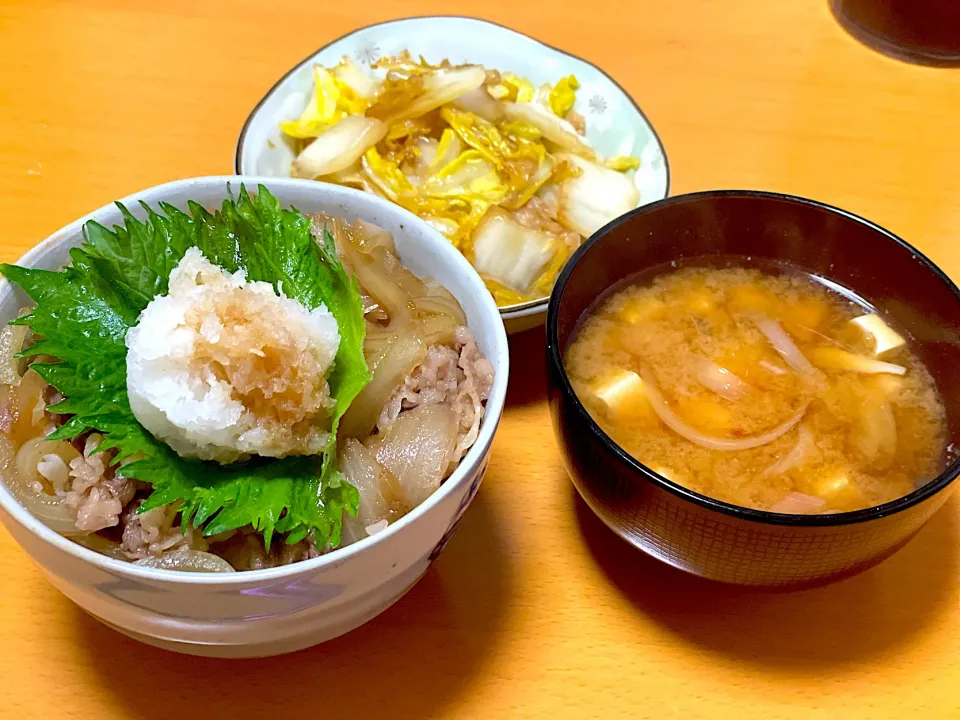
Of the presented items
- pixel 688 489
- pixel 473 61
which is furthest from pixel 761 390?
pixel 473 61

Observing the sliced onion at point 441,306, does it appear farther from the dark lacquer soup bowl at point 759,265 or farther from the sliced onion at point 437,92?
the sliced onion at point 437,92

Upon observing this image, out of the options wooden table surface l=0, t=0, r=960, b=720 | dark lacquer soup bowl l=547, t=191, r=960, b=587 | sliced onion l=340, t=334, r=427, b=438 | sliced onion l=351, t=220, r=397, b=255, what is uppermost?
sliced onion l=351, t=220, r=397, b=255

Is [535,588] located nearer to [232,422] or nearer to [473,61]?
[232,422]

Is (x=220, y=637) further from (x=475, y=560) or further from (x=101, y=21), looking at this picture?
(x=101, y=21)

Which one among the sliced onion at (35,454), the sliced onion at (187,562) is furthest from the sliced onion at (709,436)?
the sliced onion at (35,454)

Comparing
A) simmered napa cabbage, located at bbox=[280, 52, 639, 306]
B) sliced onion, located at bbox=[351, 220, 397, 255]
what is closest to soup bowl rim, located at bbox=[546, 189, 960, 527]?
sliced onion, located at bbox=[351, 220, 397, 255]

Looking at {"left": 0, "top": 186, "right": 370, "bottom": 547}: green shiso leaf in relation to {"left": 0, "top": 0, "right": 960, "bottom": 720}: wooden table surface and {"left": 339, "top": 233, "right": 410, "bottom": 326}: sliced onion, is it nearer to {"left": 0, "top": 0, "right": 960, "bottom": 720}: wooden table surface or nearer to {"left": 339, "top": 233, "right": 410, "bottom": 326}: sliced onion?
{"left": 339, "top": 233, "right": 410, "bottom": 326}: sliced onion
